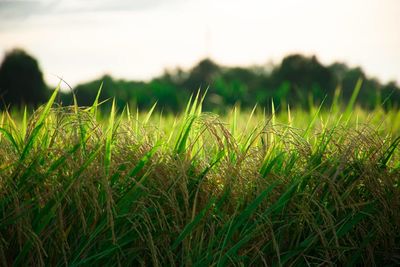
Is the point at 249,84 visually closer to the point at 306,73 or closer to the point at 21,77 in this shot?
the point at 306,73

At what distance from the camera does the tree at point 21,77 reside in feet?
51.5

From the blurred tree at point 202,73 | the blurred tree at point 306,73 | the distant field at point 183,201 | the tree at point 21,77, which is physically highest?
the distant field at point 183,201

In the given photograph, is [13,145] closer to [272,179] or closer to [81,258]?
[81,258]

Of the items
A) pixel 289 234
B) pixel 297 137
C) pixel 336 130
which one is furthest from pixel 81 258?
pixel 336 130

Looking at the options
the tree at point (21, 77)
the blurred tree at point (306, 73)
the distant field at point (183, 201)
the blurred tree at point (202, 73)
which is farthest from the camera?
the blurred tree at point (202, 73)

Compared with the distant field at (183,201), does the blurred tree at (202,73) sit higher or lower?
lower

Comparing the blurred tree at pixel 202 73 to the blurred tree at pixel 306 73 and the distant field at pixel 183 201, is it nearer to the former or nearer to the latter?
the blurred tree at pixel 306 73

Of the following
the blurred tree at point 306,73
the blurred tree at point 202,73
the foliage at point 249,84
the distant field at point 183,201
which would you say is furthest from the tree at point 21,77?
the distant field at point 183,201

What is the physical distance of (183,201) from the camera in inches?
96.5

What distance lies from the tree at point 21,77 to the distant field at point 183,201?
45.5 ft

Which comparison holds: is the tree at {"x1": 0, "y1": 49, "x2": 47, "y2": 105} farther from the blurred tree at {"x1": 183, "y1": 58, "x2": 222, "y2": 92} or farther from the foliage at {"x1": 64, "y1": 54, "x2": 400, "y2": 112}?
the blurred tree at {"x1": 183, "y1": 58, "x2": 222, "y2": 92}

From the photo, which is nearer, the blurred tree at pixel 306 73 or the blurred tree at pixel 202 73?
the blurred tree at pixel 306 73

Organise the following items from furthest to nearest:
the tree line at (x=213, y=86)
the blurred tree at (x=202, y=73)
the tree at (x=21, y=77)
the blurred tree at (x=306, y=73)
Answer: the blurred tree at (x=202, y=73)
the blurred tree at (x=306, y=73)
the tree at (x=21, y=77)
the tree line at (x=213, y=86)

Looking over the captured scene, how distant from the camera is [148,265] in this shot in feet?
7.76
